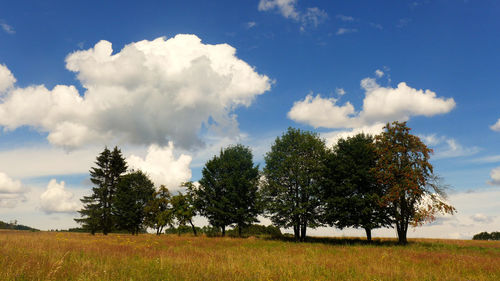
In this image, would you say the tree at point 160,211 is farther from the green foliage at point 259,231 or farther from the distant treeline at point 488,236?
the distant treeline at point 488,236

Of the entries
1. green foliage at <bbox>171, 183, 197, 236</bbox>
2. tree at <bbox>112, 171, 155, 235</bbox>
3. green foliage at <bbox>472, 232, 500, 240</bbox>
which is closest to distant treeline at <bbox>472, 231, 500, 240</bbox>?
green foliage at <bbox>472, 232, 500, 240</bbox>

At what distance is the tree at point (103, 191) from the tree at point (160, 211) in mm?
6788

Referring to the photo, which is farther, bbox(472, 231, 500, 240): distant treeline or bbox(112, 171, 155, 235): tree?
bbox(472, 231, 500, 240): distant treeline

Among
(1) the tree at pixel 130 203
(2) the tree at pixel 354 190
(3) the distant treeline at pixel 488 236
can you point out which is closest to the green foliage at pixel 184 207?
(1) the tree at pixel 130 203

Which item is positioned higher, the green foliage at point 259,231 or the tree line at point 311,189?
the tree line at point 311,189

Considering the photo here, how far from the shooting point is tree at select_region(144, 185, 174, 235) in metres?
44.4

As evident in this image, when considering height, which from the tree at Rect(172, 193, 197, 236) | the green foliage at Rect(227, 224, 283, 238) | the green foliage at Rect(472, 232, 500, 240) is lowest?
the green foliage at Rect(472, 232, 500, 240)

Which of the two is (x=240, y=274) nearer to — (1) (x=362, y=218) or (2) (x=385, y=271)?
(2) (x=385, y=271)

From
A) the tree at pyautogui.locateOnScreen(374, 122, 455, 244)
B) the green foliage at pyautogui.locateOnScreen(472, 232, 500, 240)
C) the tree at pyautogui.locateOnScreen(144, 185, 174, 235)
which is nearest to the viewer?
the tree at pyautogui.locateOnScreen(374, 122, 455, 244)

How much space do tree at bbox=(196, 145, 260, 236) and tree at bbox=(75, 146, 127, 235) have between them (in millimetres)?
16674

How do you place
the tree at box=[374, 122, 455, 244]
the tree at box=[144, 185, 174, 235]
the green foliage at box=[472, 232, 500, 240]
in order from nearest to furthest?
the tree at box=[374, 122, 455, 244] < the tree at box=[144, 185, 174, 235] < the green foliage at box=[472, 232, 500, 240]

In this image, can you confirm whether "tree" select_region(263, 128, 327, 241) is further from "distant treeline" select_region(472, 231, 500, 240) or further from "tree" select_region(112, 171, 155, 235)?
"distant treeline" select_region(472, 231, 500, 240)

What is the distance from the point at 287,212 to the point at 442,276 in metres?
24.0

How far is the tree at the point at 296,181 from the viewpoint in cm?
3559
